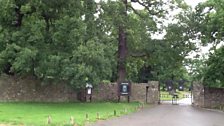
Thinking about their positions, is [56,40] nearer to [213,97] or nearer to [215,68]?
[215,68]

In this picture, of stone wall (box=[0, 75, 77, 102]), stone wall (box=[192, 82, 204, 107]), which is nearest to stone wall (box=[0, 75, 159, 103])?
stone wall (box=[0, 75, 77, 102])

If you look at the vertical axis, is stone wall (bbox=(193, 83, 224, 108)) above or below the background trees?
below

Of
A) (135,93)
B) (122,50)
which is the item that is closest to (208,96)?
(135,93)

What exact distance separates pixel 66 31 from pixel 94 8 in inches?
246

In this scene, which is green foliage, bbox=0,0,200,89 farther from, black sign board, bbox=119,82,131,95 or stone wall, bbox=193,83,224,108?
stone wall, bbox=193,83,224,108

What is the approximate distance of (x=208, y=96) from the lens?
4475 centimetres

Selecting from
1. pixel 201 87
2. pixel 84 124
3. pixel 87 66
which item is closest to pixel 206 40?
pixel 201 87

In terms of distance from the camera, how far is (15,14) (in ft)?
114

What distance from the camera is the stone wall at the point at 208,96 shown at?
4411 cm

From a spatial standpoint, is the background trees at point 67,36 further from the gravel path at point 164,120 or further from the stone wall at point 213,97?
the gravel path at point 164,120

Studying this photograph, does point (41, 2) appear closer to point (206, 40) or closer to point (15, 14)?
point (15, 14)

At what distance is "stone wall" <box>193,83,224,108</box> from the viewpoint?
145 ft

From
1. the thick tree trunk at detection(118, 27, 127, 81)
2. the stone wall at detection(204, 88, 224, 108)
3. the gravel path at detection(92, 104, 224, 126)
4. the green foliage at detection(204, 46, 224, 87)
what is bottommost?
the gravel path at detection(92, 104, 224, 126)

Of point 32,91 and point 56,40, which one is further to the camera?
point 32,91
